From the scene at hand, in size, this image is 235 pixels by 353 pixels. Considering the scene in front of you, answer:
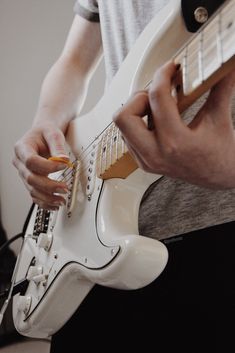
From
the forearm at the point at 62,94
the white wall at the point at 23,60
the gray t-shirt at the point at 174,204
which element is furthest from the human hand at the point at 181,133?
the white wall at the point at 23,60

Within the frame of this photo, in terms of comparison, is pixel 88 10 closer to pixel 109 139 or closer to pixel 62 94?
pixel 62 94

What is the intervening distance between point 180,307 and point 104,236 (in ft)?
0.56

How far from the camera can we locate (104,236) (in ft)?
1.70

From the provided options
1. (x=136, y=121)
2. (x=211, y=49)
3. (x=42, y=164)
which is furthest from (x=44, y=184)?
(x=211, y=49)

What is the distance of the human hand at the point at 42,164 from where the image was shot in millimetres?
628

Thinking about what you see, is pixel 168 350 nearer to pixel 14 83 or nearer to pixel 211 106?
pixel 211 106

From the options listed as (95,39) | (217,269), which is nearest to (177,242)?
(217,269)

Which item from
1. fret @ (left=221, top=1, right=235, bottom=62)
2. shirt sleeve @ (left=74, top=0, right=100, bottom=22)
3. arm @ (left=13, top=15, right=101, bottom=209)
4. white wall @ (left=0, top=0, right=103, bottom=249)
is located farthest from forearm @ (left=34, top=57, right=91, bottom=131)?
white wall @ (left=0, top=0, right=103, bottom=249)

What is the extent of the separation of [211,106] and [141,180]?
218 millimetres

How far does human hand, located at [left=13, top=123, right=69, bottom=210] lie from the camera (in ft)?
2.06

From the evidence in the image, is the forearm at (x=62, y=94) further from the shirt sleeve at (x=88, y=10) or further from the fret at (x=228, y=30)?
the fret at (x=228, y=30)

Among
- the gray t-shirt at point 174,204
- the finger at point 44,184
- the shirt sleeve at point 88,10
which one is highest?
the shirt sleeve at point 88,10

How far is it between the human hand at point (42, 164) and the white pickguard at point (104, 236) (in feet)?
0.12

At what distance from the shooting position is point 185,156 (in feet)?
1.26
